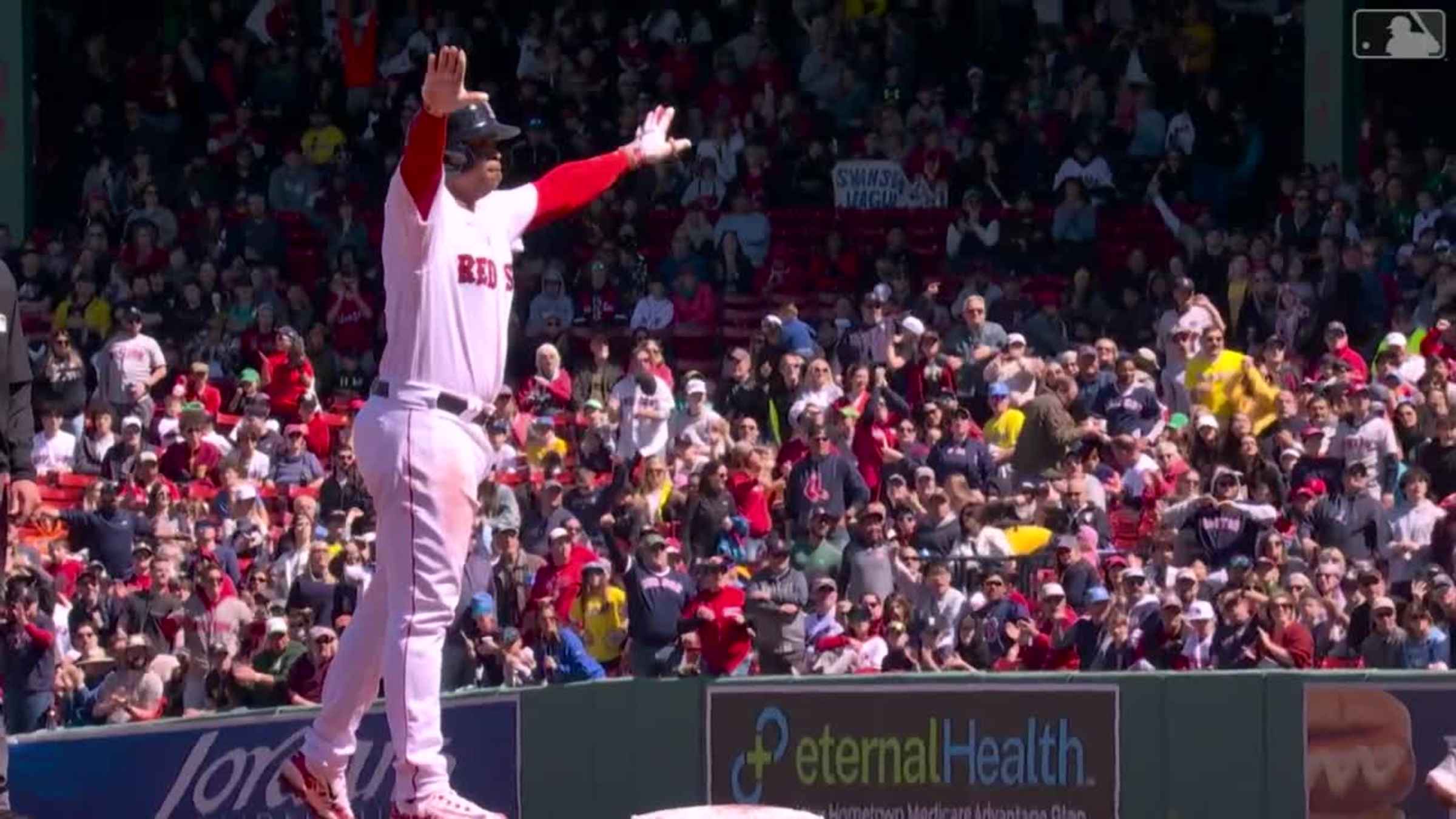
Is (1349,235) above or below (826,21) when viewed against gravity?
below

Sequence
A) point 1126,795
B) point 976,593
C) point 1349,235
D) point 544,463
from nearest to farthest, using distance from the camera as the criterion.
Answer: point 1126,795 < point 976,593 < point 544,463 < point 1349,235

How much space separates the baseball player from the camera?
24.9ft

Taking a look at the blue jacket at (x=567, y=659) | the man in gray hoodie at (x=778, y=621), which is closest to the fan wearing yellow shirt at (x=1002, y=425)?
the man in gray hoodie at (x=778, y=621)

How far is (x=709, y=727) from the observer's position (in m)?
13.5

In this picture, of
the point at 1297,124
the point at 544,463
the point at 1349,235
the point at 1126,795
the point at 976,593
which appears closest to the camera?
the point at 1126,795

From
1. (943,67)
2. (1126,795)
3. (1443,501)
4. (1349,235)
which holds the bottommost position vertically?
(1126,795)

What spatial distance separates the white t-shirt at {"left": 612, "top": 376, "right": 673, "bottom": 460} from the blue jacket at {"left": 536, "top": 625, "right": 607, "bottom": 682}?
3.37 m

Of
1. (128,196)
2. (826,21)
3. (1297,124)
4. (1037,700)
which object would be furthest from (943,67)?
(1037,700)

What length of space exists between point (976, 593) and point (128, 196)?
35.2 ft

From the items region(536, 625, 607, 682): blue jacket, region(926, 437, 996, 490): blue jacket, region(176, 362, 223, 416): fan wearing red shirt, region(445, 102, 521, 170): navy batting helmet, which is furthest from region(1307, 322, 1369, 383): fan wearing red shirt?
region(445, 102, 521, 170): navy batting helmet

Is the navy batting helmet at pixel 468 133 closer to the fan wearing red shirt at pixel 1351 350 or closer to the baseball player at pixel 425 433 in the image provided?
the baseball player at pixel 425 433

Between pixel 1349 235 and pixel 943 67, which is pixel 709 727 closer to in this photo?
pixel 1349 235

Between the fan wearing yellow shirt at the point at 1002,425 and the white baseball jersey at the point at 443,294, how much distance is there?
10233 mm

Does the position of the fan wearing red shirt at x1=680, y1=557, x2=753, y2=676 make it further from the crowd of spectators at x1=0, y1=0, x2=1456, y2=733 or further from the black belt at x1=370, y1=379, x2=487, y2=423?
the black belt at x1=370, y1=379, x2=487, y2=423
